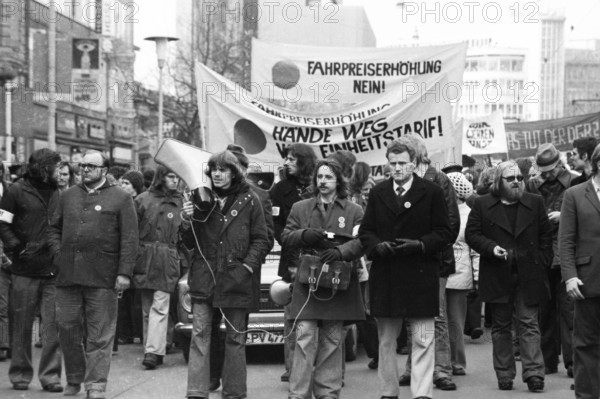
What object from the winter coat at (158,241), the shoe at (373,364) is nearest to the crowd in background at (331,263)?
the shoe at (373,364)

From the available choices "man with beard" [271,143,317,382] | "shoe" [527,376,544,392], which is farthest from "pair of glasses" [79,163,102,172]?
"shoe" [527,376,544,392]

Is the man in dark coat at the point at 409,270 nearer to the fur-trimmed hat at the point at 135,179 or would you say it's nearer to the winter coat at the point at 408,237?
the winter coat at the point at 408,237

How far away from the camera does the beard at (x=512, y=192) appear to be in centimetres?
1057

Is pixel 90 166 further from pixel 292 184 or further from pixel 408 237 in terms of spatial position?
pixel 408 237

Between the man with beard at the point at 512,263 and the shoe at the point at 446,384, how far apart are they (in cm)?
40

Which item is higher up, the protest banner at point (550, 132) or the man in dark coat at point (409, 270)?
the protest banner at point (550, 132)

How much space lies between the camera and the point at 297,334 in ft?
31.5

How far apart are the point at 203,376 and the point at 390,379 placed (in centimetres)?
142

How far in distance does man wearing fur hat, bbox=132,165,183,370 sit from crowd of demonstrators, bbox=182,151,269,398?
285cm

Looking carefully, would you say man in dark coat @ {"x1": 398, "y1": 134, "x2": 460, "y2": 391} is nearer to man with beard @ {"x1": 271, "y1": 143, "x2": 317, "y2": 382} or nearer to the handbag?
man with beard @ {"x1": 271, "y1": 143, "x2": 317, "y2": 382}

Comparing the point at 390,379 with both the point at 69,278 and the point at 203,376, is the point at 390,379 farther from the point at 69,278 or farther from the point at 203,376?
the point at 69,278

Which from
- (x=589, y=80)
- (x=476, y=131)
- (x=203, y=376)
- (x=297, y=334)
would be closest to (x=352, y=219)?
(x=297, y=334)

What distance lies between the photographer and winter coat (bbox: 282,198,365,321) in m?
9.49

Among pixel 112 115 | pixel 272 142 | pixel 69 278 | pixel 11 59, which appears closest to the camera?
pixel 69 278
